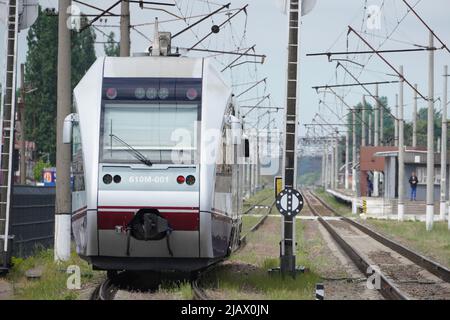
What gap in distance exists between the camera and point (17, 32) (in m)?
18.0

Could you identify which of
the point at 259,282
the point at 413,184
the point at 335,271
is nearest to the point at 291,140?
the point at 259,282

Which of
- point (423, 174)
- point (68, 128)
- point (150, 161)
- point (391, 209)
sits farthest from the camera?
point (423, 174)

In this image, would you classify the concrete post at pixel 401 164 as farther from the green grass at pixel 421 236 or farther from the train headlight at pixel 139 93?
the train headlight at pixel 139 93

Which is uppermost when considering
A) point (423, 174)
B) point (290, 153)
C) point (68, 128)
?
point (68, 128)

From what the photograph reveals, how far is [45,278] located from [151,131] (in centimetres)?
362

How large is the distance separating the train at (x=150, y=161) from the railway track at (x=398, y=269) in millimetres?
3267

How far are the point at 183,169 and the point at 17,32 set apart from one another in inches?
219

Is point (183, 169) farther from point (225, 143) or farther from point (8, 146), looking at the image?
point (8, 146)

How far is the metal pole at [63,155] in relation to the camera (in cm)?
1967

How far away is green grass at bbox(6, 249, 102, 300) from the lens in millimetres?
14352

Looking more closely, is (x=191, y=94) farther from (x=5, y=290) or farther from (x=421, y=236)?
(x=421, y=236)

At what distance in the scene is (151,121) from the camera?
1460cm

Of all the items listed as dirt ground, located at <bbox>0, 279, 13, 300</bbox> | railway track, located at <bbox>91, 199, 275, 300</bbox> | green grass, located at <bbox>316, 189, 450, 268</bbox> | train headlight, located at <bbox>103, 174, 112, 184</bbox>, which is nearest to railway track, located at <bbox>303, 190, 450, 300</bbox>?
green grass, located at <bbox>316, 189, 450, 268</bbox>
